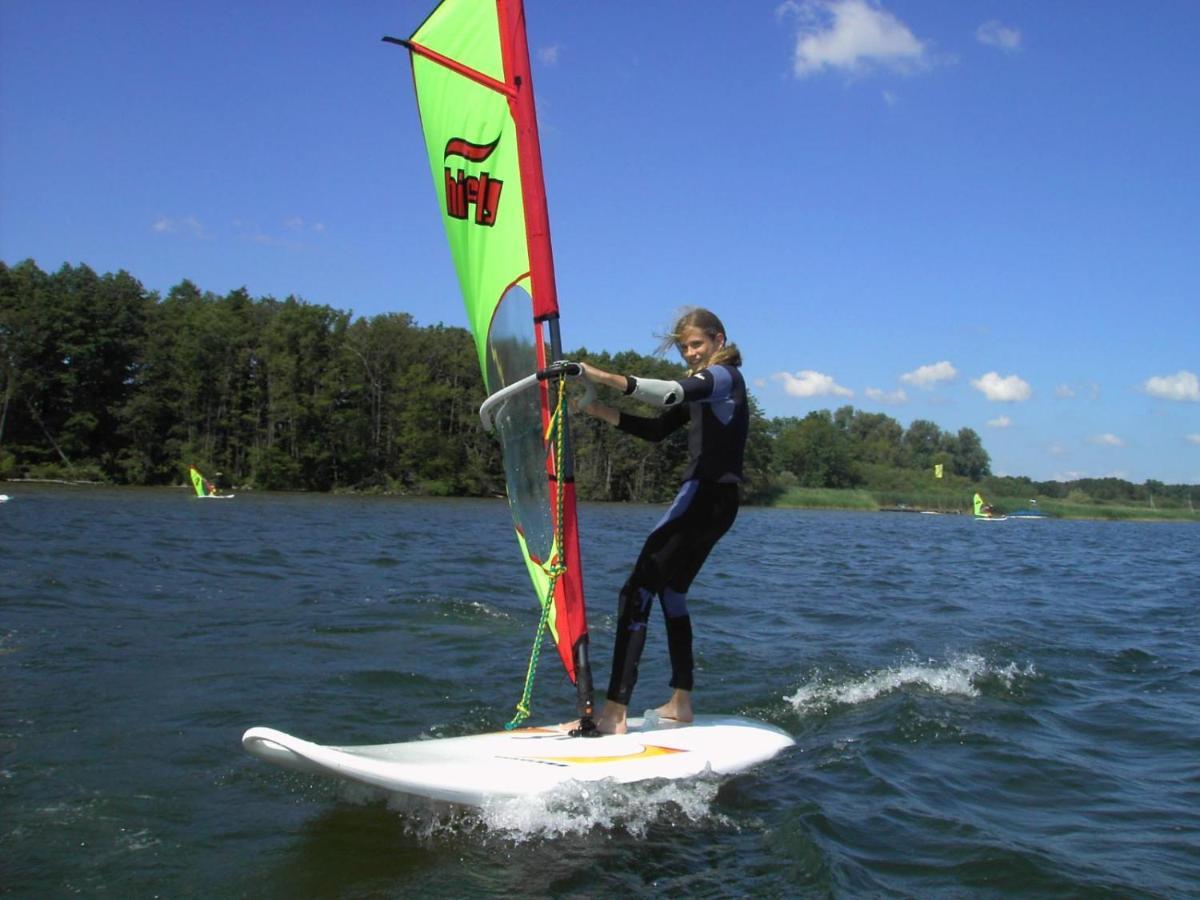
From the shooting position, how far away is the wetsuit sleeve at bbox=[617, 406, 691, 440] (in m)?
4.73

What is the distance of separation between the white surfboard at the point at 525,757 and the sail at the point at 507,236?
0.35 meters

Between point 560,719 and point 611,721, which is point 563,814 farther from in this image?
point 560,719

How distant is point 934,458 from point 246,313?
90.0 meters

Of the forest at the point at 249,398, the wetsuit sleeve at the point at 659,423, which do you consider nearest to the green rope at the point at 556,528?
the wetsuit sleeve at the point at 659,423

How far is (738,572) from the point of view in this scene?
1480 cm

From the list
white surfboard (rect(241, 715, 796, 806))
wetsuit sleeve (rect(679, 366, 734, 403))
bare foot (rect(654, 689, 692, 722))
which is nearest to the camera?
white surfboard (rect(241, 715, 796, 806))

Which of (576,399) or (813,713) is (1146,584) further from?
(576,399)

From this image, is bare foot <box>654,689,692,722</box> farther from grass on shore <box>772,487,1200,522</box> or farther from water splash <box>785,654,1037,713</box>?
grass on shore <box>772,487,1200,522</box>

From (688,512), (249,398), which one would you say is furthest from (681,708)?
(249,398)

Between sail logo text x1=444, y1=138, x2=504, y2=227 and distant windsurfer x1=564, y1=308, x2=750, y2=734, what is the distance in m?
1.09

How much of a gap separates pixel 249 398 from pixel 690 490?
52.6 meters

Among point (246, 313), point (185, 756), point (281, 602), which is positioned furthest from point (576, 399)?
point (246, 313)

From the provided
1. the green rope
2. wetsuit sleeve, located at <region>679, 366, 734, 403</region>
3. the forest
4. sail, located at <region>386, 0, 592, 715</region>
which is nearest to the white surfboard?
the green rope

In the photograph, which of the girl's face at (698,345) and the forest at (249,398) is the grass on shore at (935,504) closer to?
the forest at (249,398)
